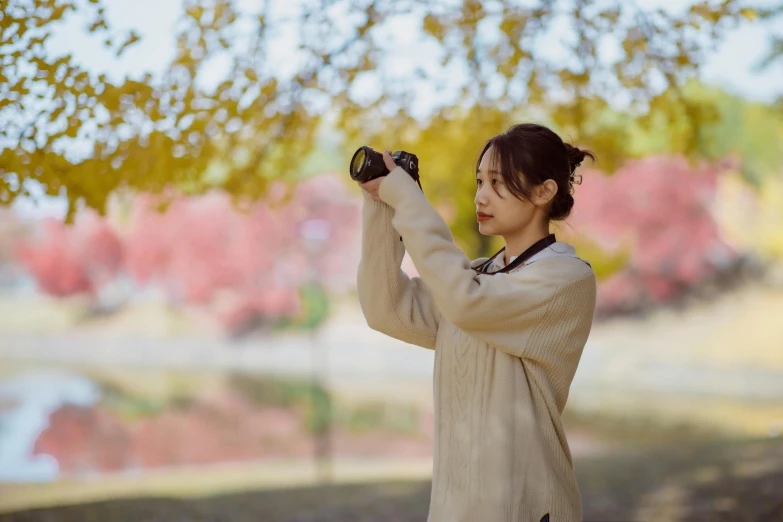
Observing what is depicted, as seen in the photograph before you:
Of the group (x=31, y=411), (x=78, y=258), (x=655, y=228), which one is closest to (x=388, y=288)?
(x=31, y=411)

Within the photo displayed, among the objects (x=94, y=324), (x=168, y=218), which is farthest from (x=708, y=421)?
(x=94, y=324)

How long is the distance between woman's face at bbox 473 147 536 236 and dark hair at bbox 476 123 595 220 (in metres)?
0.01

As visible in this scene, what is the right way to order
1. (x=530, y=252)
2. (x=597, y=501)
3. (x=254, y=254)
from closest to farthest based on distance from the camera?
(x=530, y=252) → (x=597, y=501) → (x=254, y=254)

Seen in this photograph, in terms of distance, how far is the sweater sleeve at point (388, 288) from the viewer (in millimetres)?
1192

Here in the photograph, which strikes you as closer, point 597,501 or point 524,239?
point 524,239

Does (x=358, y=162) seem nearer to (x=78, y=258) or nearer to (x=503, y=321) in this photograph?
(x=503, y=321)

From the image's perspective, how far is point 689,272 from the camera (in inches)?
578

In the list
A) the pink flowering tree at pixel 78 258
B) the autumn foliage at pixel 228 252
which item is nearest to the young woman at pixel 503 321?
the autumn foliage at pixel 228 252

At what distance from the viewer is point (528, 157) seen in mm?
1136

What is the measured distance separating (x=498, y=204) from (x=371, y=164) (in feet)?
0.63

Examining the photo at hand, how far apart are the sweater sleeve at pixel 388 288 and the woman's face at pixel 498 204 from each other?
14 cm

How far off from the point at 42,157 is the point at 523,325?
1.48 meters

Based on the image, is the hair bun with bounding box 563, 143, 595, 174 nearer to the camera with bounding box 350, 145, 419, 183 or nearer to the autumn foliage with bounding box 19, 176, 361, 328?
the camera with bounding box 350, 145, 419, 183

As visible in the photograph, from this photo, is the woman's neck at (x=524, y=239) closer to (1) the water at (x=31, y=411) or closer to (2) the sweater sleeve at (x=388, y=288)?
(2) the sweater sleeve at (x=388, y=288)
